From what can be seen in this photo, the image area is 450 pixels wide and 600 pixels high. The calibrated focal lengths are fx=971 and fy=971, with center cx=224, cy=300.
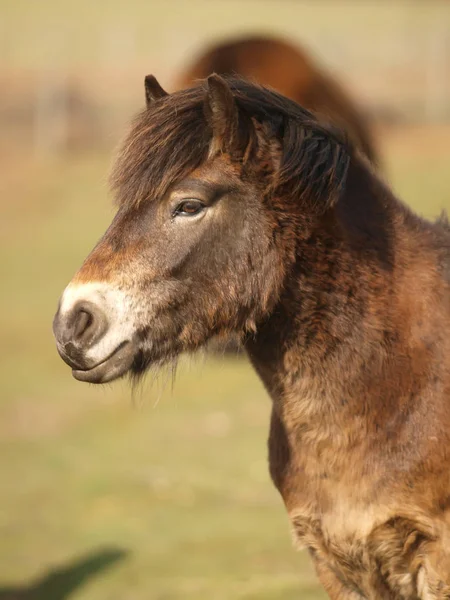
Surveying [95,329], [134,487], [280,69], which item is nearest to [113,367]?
[95,329]

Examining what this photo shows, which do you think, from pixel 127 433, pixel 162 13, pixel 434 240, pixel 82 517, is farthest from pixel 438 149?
pixel 162 13

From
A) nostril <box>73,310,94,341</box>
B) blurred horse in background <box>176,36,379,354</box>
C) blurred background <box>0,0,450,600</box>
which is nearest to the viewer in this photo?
nostril <box>73,310,94,341</box>

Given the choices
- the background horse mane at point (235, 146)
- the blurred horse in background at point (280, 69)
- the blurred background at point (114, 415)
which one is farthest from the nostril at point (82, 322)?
the blurred horse in background at point (280, 69)

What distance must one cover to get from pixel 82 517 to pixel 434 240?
516 centimetres

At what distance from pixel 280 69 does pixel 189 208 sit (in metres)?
9.50

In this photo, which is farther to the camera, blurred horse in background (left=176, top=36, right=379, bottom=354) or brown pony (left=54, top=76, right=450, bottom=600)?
blurred horse in background (left=176, top=36, right=379, bottom=354)

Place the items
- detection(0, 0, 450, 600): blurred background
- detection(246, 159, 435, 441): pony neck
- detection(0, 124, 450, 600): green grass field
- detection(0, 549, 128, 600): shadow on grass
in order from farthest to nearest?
detection(0, 0, 450, 600): blurred background, detection(0, 124, 450, 600): green grass field, detection(0, 549, 128, 600): shadow on grass, detection(246, 159, 435, 441): pony neck

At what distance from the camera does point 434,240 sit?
399cm

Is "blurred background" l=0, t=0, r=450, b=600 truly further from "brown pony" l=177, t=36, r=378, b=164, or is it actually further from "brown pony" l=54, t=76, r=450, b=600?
"brown pony" l=177, t=36, r=378, b=164

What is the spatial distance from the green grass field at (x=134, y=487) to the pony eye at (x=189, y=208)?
61cm

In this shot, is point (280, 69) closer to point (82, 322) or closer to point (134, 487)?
point (134, 487)

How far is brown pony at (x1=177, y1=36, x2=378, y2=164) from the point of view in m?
12.3

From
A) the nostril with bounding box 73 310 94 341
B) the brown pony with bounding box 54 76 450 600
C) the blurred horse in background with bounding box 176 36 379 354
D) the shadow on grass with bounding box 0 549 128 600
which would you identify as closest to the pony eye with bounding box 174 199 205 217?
the brown pony with bounding box 54 76 450 600

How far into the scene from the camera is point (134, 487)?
29.3 feet
